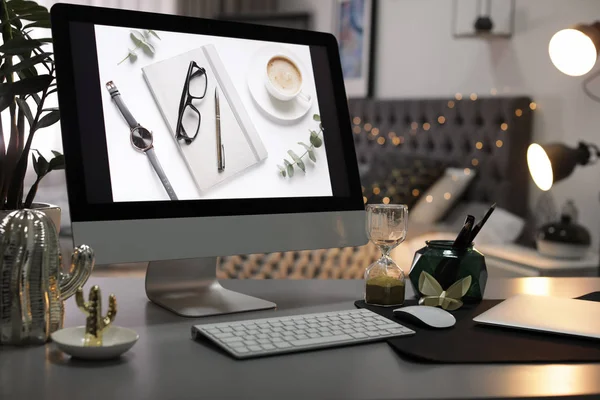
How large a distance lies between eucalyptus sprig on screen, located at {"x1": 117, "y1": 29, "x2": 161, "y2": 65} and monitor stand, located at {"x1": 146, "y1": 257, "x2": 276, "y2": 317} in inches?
12.7

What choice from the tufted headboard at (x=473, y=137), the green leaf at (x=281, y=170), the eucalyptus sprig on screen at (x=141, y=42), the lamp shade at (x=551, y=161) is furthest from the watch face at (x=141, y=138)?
the tufted headboard at (x=473, y=137)

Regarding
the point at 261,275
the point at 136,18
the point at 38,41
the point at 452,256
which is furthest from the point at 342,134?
the point at 261,275

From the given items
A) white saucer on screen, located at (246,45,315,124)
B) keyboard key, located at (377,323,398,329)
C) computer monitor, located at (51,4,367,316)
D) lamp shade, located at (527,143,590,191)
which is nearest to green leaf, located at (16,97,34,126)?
computer monitor, located at (51,4,367,316)

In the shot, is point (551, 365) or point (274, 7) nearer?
point (551, 365)

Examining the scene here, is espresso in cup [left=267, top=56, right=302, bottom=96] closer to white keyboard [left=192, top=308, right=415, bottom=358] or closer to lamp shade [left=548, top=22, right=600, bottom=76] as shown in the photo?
white keyboard [left=192, top=308, right=415, bottom=358]

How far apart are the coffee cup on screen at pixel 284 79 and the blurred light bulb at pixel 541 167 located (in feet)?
4.77

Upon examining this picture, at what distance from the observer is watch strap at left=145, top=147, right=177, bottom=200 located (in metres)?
1.04

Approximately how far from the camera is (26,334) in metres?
0.84

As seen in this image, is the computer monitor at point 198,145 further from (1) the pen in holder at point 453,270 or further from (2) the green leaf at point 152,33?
(1) the pen in holder at point 453,270

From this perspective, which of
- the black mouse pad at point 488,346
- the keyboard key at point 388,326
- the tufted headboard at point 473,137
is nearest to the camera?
the black mouse pad at point 488,346

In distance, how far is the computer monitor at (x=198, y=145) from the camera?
3.29 feet

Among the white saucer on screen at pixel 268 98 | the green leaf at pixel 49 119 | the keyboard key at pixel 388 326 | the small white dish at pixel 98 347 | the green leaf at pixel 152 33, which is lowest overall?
the keyboard key at pixel 388 326

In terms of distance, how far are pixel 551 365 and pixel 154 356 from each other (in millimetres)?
455

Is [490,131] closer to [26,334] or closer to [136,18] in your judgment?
[136,18]
